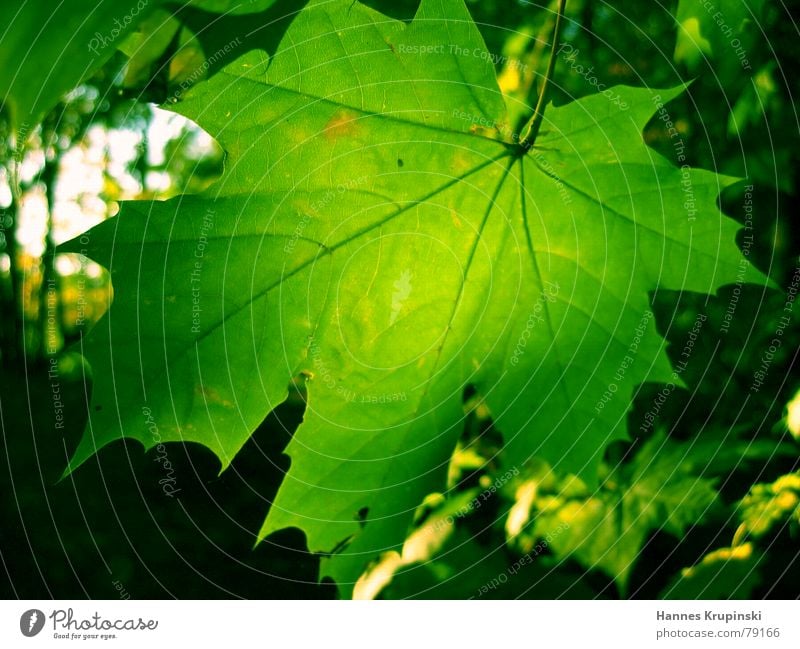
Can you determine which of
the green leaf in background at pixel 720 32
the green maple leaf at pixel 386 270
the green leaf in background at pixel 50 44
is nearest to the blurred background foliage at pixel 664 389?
the green leaf in background at pixel 720 32

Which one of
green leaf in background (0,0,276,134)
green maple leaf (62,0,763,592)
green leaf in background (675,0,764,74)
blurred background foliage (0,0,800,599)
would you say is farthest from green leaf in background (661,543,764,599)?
green leaf in background (0,0,276,134)

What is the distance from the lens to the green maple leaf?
1.82 feet

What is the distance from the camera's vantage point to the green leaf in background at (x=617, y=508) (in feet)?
3.13

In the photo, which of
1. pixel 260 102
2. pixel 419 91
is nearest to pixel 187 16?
pixel 260 102

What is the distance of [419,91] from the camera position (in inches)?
23.2

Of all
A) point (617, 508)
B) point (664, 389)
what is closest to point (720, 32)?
point (664, 389)

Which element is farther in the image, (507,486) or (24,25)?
(507,486)

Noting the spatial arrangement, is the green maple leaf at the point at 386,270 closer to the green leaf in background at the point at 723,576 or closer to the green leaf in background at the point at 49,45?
the green leaf in background at the point at 49,45

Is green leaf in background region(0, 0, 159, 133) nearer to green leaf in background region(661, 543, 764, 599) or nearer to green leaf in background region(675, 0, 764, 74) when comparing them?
green leaf in background region(675, 0, 764, 74)

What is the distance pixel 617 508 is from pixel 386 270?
0.61 metres

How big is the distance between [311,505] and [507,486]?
518mm

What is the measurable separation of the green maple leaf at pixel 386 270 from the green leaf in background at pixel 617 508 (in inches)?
13.6

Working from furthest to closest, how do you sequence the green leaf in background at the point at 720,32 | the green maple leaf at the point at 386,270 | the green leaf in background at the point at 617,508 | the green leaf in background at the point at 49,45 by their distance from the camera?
the green leaf in background at the point at 617,508 → the green leaf in background at the point at 720,32 → the green maple leaf at the point at 386,270 → the green leaf in background at the point at 49,45
